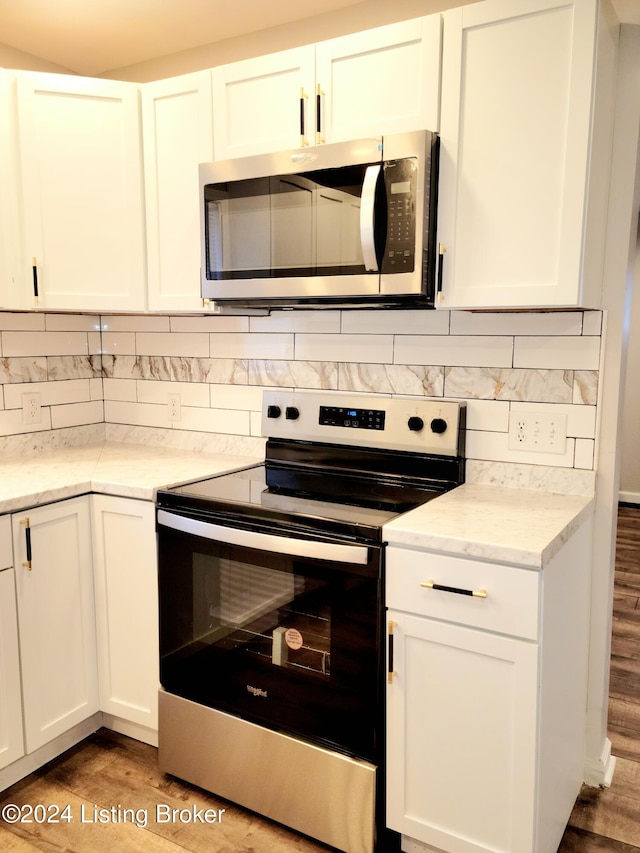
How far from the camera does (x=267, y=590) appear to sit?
6.07 ft

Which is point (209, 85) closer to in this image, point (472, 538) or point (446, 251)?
point (446, 251)

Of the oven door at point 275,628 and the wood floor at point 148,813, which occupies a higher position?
the oven door at point 275,628

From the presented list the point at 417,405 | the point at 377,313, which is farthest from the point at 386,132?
the point at 417,405

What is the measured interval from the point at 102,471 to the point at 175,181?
993mm

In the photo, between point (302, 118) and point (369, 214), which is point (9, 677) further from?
point (302, 118)

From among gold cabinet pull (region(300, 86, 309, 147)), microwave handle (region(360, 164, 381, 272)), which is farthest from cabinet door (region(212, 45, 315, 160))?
microwave handle (region(360, 164, 381, 272))

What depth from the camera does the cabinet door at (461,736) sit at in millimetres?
1526

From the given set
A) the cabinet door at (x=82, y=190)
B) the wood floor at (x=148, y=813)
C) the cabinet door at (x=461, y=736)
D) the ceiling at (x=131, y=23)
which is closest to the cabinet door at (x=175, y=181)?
the cabinet door at (x=82, y=190)

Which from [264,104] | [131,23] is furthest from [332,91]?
[131,23]

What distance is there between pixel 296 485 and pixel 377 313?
631 mm

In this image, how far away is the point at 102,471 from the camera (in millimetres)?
2273

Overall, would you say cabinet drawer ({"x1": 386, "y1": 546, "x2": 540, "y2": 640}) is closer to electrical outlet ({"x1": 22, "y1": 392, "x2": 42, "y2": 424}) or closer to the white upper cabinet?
the white upper cabinet

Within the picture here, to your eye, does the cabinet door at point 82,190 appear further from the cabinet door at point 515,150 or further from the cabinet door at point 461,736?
the cabinet door at point 461,736

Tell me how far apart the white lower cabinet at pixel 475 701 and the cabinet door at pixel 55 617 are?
1.06 meters
